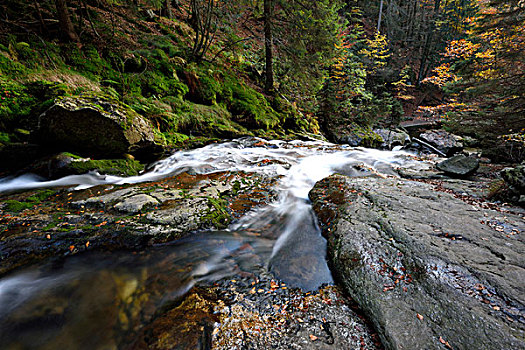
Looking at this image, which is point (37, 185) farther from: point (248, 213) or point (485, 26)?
point (485, 26)

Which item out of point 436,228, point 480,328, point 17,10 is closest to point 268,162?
point 436,228

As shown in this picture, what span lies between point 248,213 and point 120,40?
27.4ft

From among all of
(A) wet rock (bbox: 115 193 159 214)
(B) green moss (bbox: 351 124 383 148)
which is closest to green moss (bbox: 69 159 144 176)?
(A) wet rock (bbox: 115 193 159 214)

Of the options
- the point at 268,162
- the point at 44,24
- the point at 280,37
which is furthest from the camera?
the point at 280,37

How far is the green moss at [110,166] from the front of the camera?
4.26 m

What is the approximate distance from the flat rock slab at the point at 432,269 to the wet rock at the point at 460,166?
10.1 feet

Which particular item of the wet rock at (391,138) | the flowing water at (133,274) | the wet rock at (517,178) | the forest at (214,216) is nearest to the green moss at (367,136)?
the wet rock at (391,138)

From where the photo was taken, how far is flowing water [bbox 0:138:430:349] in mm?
1706

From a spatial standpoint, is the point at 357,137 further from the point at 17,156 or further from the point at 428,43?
the point at 428,43

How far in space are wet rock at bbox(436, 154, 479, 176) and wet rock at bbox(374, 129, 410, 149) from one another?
30.5 feet

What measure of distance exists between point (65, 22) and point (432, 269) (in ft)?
32.4

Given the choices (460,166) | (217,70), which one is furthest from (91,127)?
(460,166)

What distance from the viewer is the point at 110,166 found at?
4.63 meters

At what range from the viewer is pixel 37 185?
3873 mm
